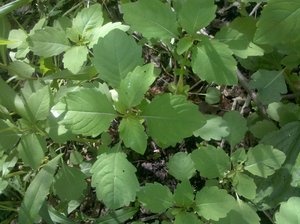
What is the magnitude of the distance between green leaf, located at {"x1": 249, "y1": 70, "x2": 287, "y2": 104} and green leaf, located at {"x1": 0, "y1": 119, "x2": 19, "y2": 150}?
792mm

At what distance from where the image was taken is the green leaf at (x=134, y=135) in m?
1.14

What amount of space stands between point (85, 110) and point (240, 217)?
551mm

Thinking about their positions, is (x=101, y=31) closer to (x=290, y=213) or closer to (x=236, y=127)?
(x=236, y=127)

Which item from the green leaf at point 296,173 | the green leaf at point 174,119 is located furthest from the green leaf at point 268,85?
the green leaf at point 174,119

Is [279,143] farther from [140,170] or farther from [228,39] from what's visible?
[140,170]

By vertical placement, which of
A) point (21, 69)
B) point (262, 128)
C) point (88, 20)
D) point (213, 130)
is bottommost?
point (262, 128)

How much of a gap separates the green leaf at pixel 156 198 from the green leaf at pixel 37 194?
29cm

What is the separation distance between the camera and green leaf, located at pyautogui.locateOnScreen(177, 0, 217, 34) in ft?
3.95

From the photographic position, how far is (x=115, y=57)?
1.19 metres

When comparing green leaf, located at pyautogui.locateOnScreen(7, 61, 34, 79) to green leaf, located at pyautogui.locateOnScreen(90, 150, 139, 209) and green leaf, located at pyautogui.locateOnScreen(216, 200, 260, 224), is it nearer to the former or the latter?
green leaf, located at pyautogui.locateOnScreen(90, 150, 139, 209)

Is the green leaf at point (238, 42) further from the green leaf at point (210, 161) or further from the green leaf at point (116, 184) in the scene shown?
the green leaf at point (116, 184)

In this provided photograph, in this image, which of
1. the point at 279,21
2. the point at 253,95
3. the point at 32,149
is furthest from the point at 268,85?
the point at 32,149

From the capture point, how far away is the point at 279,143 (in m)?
1.47

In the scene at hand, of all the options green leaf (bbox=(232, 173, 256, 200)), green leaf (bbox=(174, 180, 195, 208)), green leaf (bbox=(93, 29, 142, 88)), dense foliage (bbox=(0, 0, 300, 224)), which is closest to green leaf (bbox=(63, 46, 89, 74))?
dense foliage (bbox=(0, 0, 300, 224))
